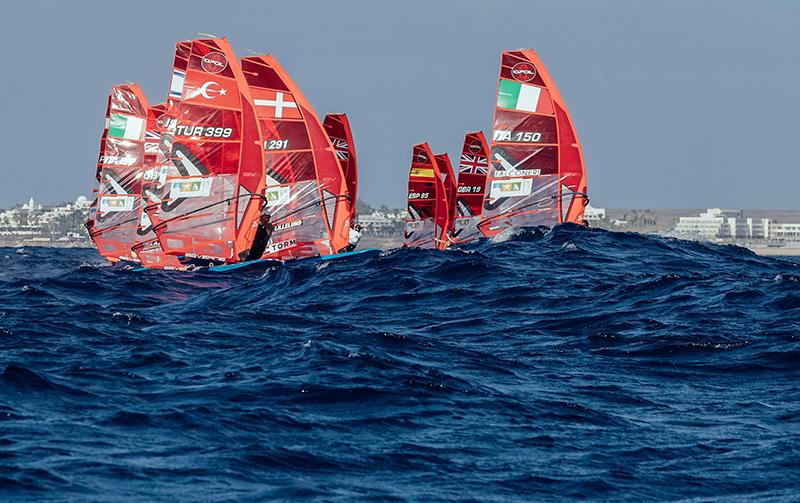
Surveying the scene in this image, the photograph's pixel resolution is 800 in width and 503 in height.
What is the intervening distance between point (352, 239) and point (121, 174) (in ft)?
47.1

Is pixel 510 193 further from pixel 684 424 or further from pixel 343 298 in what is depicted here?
pixel 684 424

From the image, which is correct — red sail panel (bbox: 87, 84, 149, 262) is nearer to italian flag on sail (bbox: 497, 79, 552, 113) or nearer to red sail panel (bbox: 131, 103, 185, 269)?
red sail panel (bbox: 131, 103, 185, 269)

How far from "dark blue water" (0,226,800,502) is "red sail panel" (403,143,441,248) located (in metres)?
32.6

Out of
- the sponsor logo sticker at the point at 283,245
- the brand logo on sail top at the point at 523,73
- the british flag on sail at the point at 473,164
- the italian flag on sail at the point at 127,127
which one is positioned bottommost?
the sponsor logo sticker at the point at 283,245

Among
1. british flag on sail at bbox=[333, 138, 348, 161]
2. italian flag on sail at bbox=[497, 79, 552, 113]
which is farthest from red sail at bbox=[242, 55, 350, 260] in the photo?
british flag on sail at bbox=[333, 138, 348, 161]

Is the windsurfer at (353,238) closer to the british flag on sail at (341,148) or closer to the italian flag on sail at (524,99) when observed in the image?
the british flag on sail at (341,148)

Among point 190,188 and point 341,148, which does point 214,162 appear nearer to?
point 190,188

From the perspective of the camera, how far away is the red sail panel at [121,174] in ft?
188

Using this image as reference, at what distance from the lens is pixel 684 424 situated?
16.1m

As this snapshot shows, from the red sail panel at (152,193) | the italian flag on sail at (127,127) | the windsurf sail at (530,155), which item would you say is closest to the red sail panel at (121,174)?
the italian flag on sail at (127,127)

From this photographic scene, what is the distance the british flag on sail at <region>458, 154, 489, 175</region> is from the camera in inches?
2496

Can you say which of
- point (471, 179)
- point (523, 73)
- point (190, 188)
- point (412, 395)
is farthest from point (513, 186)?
point (412, 395)

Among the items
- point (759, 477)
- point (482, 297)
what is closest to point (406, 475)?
point (759, 477)

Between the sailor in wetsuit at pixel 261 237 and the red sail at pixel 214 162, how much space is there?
274 millimetres
